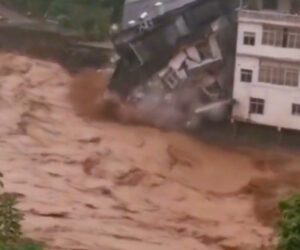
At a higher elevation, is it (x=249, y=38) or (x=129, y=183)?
(x=249, y=38)

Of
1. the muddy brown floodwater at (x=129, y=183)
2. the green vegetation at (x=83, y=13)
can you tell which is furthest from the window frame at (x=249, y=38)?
the green vegetation at (x=83, y=13)

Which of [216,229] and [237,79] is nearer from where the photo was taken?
[216,229]

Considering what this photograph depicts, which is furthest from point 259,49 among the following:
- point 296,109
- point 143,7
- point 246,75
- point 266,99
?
point 143,7

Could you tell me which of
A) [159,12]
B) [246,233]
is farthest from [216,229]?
[159,12]

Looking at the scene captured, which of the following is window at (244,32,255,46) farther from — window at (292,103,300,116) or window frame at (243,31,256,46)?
window at (292,103,300,116)

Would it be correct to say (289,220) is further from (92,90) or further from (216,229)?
(92,90)

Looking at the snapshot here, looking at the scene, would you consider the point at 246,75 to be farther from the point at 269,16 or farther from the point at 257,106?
the point at 269,16

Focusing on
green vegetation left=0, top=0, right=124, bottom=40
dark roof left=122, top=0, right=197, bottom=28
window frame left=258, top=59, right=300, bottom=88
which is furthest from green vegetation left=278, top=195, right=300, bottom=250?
green vegetation left=0, top=0, right=124, bottom=40
